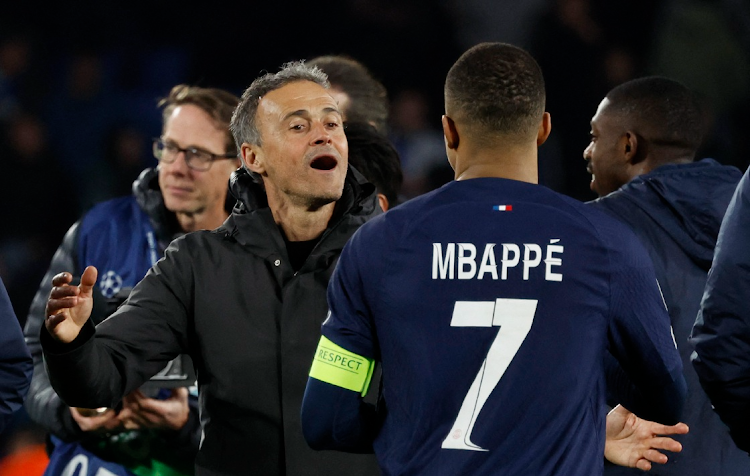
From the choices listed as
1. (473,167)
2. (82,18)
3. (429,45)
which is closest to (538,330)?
(473,167)

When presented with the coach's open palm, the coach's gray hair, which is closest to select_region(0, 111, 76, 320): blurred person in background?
the coach's gray hair

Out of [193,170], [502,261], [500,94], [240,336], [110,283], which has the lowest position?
[110,283]

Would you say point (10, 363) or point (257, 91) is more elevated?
point (257, 91)

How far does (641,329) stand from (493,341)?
10.3 inches

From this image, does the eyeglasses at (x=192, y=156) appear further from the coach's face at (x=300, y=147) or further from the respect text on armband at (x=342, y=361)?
the respect text on armband at (x=342, y=361)

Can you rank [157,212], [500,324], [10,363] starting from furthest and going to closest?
[157,212]
[10,363]
[500,324]

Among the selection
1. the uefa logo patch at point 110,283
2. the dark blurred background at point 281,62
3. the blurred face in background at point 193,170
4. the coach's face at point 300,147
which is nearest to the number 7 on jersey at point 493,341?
the coach's face at point 300,147

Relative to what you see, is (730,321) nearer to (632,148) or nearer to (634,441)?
(634,441)

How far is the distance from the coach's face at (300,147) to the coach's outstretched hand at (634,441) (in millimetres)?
863

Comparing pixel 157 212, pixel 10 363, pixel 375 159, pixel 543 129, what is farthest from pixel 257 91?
pixel 543 129

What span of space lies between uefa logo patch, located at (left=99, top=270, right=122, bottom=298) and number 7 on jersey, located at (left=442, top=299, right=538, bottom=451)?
5.85 feet

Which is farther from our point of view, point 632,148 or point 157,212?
point 157,212

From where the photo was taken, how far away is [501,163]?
184cm

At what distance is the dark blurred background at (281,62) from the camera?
232 inches
